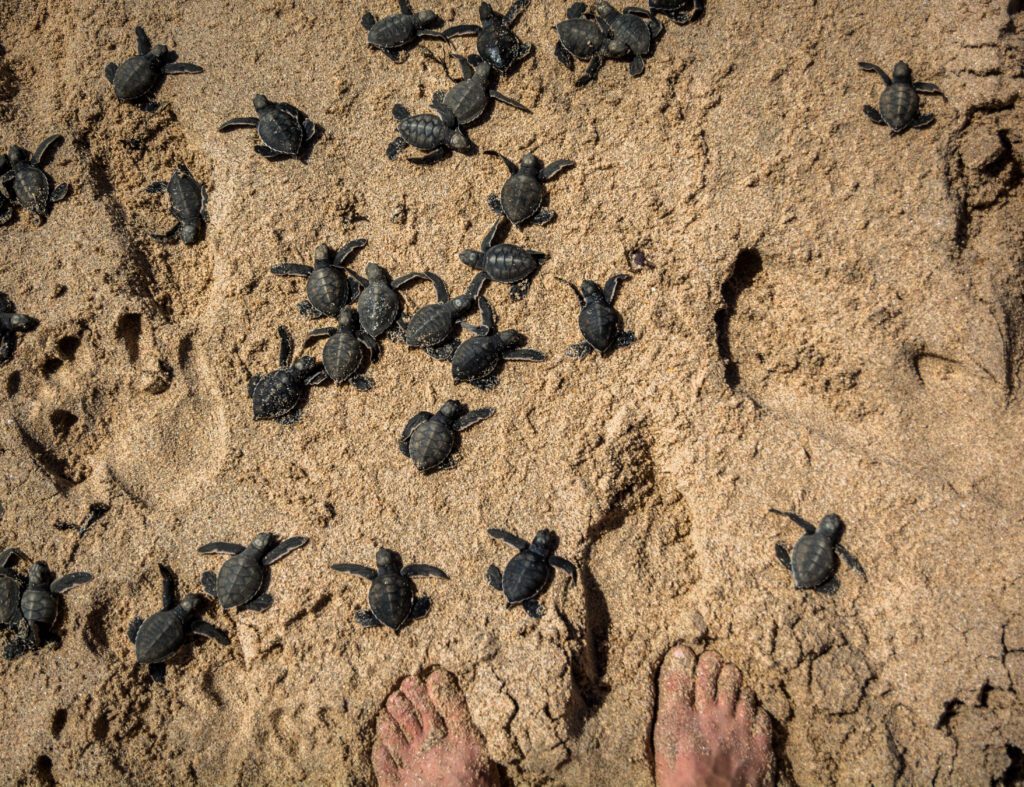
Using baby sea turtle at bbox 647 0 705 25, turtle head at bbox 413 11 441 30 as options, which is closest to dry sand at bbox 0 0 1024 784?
baby sea turtle at bbox 647 0 705 25

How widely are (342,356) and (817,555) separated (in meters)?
2.38

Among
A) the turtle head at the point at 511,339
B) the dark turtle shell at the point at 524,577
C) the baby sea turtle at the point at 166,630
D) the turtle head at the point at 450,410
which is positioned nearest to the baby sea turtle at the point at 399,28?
the turtle head at the point at 511,339

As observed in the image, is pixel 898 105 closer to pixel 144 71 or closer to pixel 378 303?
pixel 378 303

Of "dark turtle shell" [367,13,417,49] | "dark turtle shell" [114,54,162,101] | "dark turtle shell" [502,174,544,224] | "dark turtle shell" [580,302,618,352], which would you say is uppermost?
"dark turtle shell" [367,13,417,49]

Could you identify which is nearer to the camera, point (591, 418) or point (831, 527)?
point (831, 527)

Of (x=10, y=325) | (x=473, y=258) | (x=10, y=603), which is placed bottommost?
(x=10, y=603)

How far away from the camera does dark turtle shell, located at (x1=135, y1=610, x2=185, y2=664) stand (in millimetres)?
2877

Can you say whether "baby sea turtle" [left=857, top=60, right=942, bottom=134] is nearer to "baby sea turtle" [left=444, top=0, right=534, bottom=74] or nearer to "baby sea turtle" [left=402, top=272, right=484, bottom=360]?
"baby sea turtle" [left=444, top=0, right=534, bottom=74]

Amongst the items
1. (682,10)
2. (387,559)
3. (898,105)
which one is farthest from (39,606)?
(898,105)

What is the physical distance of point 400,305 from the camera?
125 inches

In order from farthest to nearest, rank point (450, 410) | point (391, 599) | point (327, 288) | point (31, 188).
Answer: point (31, 188), point (327, 288), point (450, 410), point (391, 599)

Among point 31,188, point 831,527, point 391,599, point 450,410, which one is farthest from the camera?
point 31,188

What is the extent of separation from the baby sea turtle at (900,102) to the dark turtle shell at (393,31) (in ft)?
7.39

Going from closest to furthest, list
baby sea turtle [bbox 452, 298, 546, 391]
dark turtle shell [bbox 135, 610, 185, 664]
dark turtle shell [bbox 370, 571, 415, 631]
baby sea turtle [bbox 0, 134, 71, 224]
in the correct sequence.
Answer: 1. dark turtle shell [bbox 370, 571, 415, 631]
2. dark turtle shell [bbox 135, 610, 185, 664]
3. baby sea turtle [bbox 452, 298, 546, 391]
4. baby sea turtle [bbox 0, 134, 71, 224]
